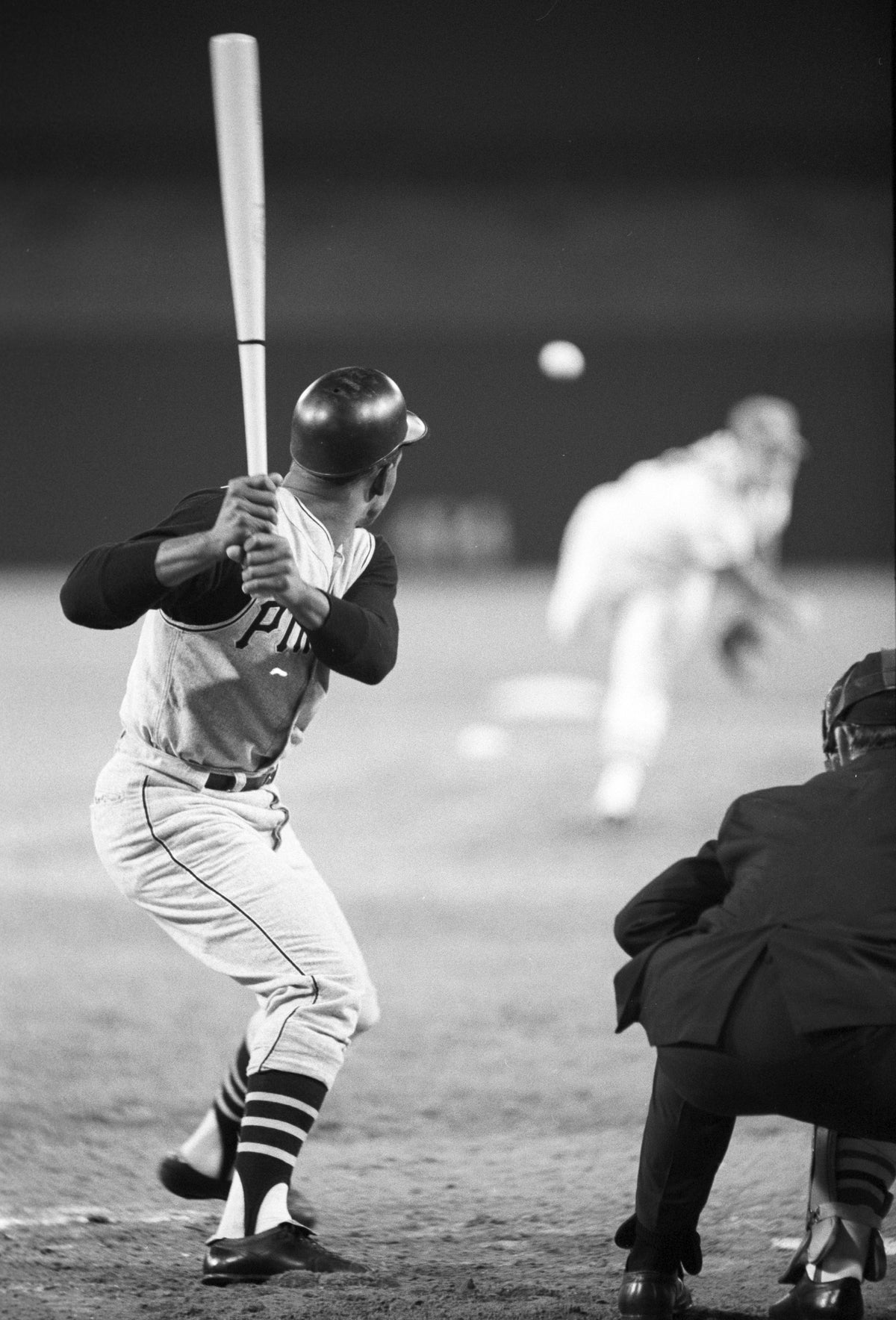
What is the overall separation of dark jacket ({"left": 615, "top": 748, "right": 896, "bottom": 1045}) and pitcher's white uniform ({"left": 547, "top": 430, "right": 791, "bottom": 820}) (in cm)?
435

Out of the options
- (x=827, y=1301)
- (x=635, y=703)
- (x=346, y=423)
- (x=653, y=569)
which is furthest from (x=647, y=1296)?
(x=653, y=569)

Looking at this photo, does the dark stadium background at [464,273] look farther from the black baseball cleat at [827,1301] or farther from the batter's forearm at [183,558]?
the black baseball cleat at [827,1301]

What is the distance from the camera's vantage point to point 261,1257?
2.23 metres

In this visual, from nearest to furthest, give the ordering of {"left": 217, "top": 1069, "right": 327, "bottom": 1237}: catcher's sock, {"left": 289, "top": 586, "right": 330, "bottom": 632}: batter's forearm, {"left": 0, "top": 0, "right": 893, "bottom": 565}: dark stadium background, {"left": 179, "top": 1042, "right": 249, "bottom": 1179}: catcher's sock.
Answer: {"left": 289, "top": 586, "right": 330, "bottom": 632}: batter's forearm, {"left": 217, "top": 1069, "right": 327, "bottom": 1237}: catcher's sock, {"left": 179, "top": 1042, "right": 249, "bottom": 1179}: catcher's sock, {"left": 0, "top": 0, "right": 893, "bottom": 565}: dark stadium background

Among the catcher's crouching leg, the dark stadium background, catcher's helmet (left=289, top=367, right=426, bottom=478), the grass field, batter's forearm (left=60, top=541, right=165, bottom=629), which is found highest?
the dark stadium background

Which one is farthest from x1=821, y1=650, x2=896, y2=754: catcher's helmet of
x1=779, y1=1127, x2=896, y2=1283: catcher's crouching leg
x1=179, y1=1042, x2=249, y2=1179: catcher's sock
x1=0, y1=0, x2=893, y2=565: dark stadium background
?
x1=0, y1=0, x2=893, y2=565: dark stadium background

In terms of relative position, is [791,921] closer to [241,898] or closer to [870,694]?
[870,694]

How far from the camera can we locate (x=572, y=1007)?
4301 millimetres

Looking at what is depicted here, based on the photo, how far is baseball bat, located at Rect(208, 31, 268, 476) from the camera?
7.61ft

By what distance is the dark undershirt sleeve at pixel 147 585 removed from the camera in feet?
7.03

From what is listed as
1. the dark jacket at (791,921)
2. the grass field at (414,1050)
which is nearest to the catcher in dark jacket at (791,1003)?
the dark jacket at (791,921)

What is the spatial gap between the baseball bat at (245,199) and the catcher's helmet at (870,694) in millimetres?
914

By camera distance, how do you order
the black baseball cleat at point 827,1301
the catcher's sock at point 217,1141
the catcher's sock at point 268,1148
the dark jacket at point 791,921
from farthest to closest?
the catcher's sock at point 217,1141
the catcher's sock at point 268,1148
the black baseball cleat at point 827,1301
the dark jacket at point 791,921

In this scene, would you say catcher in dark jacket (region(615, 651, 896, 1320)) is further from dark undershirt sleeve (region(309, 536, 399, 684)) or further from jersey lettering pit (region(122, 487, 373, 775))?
jersey lettering pit (region(122, 487, 373, 775))
